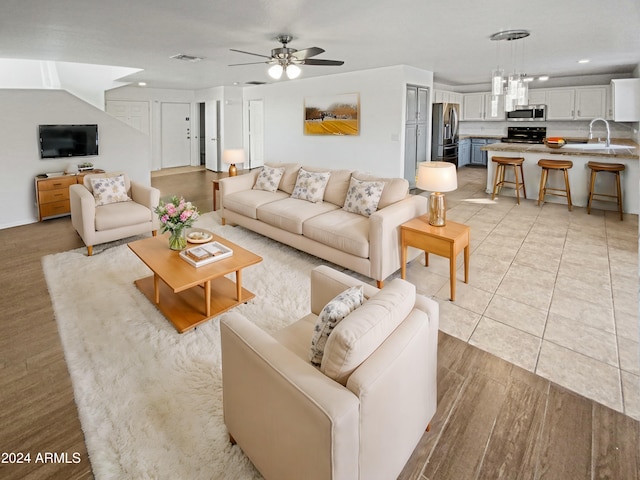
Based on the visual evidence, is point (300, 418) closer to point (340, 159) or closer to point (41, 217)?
point (41, 217)

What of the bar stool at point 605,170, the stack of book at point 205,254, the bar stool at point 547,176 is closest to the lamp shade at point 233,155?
the stack of book at point 205,254

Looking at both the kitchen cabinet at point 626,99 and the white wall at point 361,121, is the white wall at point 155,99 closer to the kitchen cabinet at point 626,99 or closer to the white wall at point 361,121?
the white wall at point 361,121

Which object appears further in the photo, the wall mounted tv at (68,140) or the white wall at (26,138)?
the wall mounted tv at (68,140)

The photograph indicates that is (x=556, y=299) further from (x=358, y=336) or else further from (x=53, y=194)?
(x=53, y=194)

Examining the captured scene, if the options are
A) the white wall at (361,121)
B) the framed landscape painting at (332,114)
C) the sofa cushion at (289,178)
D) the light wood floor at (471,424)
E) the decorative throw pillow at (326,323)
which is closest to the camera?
the decorative throw pillow at (326,323)

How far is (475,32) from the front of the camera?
4082 mm

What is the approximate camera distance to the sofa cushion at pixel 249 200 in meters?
4.52

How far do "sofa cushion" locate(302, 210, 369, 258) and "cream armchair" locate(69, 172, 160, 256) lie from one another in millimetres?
2106

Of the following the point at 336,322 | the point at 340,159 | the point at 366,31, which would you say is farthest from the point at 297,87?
the point at 336,322

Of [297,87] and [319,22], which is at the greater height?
[297,87]

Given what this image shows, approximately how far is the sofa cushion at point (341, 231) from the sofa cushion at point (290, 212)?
0.37 ft

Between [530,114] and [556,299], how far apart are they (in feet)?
24.5

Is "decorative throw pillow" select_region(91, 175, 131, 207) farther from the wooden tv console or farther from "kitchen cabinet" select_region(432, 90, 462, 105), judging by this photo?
"kitchen cabinet" select_region(432, 90, 462, 105)

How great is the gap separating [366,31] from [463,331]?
3329 mm
